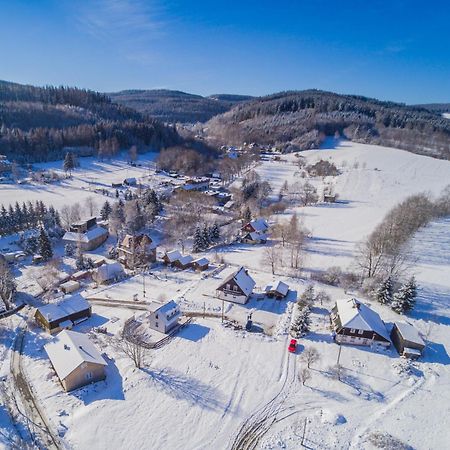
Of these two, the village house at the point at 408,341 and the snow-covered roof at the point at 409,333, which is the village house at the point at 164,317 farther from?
the snow-covered roof at the point at 409,333

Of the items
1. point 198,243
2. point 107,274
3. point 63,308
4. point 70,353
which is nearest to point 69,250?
point 107,274

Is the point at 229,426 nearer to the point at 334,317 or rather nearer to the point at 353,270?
the point at 334,317

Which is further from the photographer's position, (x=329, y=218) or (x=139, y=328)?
(x=329, y=218)

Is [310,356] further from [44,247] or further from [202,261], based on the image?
[44,247]

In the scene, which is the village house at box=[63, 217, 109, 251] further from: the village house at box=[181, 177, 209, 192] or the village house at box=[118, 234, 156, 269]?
the village house at box=[181, 177, 209, 192]

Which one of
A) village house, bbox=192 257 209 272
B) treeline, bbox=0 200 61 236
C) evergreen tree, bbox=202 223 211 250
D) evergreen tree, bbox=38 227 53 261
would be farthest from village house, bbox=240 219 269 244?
treeline, bbox=0 200 61 236

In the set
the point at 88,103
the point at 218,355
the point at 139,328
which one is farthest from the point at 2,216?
the point at 88,103
